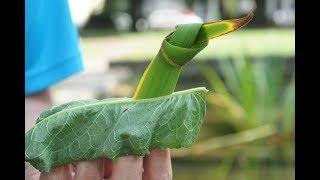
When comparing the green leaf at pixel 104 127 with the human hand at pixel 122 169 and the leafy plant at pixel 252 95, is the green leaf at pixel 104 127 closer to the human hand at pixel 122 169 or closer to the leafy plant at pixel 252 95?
the human hand at pixel 122 169

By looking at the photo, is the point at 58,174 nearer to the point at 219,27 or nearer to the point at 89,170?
the point at 89,170

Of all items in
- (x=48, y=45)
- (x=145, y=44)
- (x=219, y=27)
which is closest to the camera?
(x=219, y=27)

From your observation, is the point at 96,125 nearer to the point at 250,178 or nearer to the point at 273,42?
the point at 250,178

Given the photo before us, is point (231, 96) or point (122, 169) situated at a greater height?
point (122, 169)

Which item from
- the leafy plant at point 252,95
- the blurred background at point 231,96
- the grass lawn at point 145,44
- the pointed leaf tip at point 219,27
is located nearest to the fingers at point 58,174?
the pointed leaf tip at point 219,27

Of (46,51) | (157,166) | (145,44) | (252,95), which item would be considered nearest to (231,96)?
(252,95)

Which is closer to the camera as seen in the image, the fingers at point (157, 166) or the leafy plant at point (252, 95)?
the fingers at point (157, 166)

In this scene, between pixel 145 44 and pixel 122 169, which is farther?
pixel 145 44
